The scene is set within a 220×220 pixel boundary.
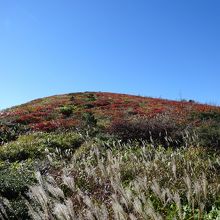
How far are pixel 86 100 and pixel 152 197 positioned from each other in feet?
86.4

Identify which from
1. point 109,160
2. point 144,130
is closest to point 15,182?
point 109,160

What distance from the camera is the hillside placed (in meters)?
6.68

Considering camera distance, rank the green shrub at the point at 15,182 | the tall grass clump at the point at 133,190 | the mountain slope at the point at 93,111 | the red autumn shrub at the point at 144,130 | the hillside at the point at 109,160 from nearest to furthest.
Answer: the tall grass clump at the point at 133,190, the hillside at the point at 109,160, the green shrub at the point at 15,182, the red autumn shrub at the point at 144,130, the mountain slope at the point at 93,111

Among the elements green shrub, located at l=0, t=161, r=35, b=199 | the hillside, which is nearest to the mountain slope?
the hillside

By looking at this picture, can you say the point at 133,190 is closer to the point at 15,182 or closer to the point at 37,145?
the point at 15,182

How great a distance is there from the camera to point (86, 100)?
34969mm

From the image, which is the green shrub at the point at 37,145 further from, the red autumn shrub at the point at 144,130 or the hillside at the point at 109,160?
the red autumn shrub at the point at 144,130

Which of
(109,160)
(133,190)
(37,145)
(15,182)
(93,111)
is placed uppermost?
(93,111)

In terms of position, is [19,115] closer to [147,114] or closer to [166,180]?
[147,114]

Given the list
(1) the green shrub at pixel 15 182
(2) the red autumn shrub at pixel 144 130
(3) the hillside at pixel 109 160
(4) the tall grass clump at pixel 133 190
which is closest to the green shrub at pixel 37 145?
(3) the hillside at pixel 109 160

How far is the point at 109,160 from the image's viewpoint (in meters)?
9.13

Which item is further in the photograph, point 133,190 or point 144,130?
point 144,130

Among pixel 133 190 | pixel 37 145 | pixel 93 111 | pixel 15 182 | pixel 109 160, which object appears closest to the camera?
pixel 109 160

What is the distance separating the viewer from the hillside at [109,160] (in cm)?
668
